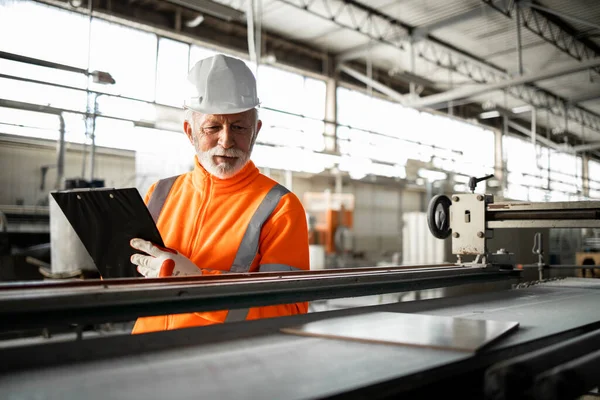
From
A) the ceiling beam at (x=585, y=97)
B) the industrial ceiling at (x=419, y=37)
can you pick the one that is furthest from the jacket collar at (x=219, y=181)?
the ceiling beam at (x=585, y=97)

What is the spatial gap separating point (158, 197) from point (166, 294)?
2.68ft

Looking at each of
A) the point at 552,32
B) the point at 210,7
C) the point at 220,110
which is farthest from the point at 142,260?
the point at 552,32

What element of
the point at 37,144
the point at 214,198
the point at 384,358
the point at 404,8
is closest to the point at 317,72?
the point at 404,8

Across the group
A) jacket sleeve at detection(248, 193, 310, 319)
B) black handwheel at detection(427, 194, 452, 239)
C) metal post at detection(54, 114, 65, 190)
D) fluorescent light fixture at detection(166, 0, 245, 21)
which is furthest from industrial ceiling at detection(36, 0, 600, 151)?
jacket sleeve at detection(248, 193, 310, 319)

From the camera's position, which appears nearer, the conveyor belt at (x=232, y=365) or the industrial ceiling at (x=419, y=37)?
the conveyor belt at (x=232, y=365)

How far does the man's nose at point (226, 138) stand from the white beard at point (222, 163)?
15 mm

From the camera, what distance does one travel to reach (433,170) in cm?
1005

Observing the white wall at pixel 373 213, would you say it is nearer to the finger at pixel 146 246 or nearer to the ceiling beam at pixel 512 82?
the ceiling beam at pixel 512 82

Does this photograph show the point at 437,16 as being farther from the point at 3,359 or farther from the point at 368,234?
the point at 3,359

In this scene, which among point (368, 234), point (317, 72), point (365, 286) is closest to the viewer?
point (365, 286)

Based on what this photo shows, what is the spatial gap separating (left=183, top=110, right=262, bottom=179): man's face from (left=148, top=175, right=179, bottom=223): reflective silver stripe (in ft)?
0.59

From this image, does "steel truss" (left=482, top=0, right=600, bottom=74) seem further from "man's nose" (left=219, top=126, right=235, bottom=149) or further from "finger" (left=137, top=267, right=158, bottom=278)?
"finger" (left=137, top=267, right=158, bottom=278)

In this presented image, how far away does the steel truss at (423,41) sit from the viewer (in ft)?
31.6

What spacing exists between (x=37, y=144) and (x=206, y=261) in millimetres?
4453
